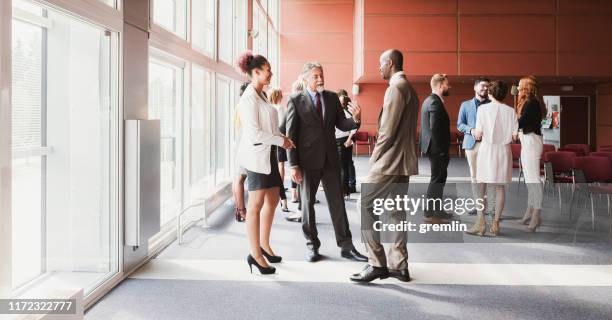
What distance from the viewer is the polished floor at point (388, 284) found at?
3.00 meters

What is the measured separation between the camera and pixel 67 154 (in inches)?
135

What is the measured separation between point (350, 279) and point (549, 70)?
12.4 metres

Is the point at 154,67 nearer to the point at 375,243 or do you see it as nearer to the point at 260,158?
the point at 260,158

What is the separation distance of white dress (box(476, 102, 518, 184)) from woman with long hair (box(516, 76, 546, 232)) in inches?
13.7

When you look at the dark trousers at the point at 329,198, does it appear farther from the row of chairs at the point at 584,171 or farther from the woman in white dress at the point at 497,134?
the row of chairs at the point at 584,171

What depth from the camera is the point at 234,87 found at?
844 centimetres

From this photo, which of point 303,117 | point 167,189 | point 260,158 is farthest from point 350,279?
point 167,189

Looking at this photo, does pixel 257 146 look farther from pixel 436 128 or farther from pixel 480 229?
pixel 480 229

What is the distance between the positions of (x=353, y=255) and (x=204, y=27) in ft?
13.1

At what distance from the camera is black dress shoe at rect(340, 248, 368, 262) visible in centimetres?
408

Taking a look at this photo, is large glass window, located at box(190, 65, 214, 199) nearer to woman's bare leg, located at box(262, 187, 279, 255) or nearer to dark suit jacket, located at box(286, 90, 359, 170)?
woman's bare leg, located at box(262, 187, 279, 255)

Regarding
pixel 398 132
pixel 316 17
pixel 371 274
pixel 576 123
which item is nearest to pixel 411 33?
pixel 316 17

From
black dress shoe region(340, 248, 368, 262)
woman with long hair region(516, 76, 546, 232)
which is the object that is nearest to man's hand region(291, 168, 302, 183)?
black dress shoe region(340, 248, 368, 262)

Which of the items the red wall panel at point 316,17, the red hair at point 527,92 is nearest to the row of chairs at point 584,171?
the red hair at point 527,92
